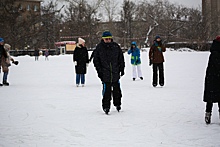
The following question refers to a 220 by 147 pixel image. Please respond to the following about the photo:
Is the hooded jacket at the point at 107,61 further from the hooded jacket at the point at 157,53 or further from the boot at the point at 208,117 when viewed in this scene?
the hooded jacket at the point at 157,53

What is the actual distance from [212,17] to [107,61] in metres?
59.7

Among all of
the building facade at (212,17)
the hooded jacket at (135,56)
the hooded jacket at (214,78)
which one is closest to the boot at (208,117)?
the hooded jacket at (214,78)

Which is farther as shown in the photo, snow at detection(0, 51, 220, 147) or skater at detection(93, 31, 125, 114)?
skater at detection(93, 31, 125, 114)

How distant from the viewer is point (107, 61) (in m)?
7.30

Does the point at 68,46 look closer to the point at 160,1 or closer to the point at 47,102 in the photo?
the point at 160,1

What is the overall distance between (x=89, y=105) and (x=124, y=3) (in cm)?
6049

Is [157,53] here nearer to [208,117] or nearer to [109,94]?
→ [109,94]

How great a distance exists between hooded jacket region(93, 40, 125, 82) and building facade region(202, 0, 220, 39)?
55083mm

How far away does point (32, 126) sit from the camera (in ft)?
20.7

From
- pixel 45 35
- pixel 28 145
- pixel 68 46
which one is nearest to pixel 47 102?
pixel 28 145

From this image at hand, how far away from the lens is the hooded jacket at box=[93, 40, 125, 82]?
729cm

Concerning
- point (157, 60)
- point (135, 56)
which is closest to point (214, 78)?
point (157, 60)

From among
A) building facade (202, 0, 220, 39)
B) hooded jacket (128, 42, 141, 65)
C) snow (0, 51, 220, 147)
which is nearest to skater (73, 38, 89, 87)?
hooded jacket (128, 42, 141, 65)

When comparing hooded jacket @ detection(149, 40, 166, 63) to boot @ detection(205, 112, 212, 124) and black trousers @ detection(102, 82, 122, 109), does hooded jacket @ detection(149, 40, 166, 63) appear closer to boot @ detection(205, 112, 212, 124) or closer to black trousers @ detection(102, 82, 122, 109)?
black trousers @ detection(102, 82, 122, 109)
